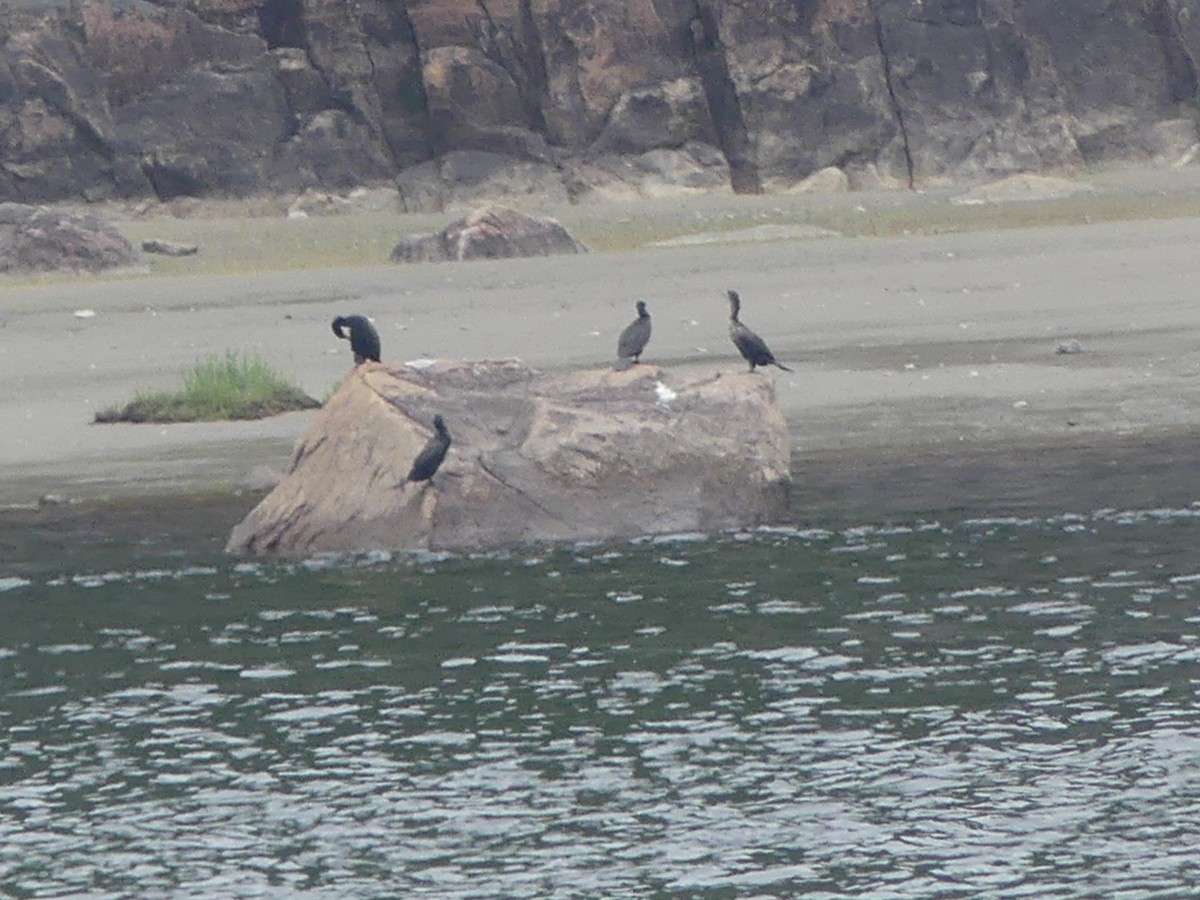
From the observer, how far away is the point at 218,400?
2027 centimetres

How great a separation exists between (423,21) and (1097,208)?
55.0ft

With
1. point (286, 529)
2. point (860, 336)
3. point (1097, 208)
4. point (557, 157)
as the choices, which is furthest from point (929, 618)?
point (557, 157)

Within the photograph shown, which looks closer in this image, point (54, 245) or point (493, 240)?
point (493, 240)

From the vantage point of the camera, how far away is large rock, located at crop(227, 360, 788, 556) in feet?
49.6

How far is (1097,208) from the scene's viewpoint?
3641cm

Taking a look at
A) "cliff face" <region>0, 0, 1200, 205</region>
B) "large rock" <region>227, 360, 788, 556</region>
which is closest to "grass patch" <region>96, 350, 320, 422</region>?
"large rock" <region>227, 360, 788, 556</region>

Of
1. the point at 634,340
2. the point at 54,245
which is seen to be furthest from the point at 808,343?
the point at 54,245

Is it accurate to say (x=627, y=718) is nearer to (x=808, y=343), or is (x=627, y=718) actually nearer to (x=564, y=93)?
(x=808, y=343)

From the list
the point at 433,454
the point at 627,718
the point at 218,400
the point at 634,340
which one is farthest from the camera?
the point at 218,400

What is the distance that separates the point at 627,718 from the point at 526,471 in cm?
440

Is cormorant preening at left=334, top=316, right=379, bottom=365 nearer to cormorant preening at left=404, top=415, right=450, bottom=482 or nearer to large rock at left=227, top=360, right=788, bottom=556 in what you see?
large rock at left=227, top=360, right=788, bottom=556

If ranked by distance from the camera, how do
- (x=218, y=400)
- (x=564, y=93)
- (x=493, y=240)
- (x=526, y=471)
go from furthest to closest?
(x=564, y=93) < (x=493, y=240) < (x=218, y=400) < (x=526, y=471)

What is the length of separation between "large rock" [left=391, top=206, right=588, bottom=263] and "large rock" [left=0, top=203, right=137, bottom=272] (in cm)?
406

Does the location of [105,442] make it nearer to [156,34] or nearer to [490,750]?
[490,750]
